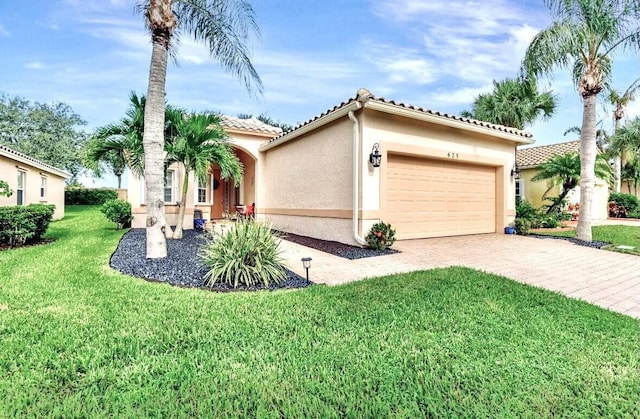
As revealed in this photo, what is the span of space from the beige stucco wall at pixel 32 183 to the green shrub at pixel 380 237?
55.4ft

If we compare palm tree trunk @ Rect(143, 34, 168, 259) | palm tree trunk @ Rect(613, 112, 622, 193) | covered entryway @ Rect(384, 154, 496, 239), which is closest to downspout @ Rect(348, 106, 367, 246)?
covered entryway @ Rect(384, 154, 496, 239)

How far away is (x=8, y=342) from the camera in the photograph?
10.4 feet

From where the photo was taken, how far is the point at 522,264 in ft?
22.8

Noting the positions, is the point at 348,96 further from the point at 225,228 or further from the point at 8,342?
the point at 8,342

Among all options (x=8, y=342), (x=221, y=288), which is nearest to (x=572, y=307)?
(x=221, y=288)

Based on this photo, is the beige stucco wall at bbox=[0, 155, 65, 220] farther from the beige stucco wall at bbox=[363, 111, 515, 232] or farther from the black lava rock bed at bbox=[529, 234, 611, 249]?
the black lava rock bed at bbox=[529, 234, 611, 249]

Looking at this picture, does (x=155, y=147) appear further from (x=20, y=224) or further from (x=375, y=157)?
(x=20, y=224)

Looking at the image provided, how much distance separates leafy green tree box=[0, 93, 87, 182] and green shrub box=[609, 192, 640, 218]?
45.7 m

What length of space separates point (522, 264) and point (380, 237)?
10.4ft

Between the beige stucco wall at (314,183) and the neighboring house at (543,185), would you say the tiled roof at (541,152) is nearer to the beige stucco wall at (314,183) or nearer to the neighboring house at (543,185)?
the neighboring house at (543,185)

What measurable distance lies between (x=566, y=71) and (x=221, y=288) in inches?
488

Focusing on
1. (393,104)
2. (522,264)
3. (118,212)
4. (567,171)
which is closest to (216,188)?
(118,212)

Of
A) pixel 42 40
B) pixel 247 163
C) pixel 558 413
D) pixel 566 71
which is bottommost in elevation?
pixel 558 413

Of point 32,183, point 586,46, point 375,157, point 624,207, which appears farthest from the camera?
point 624,207
